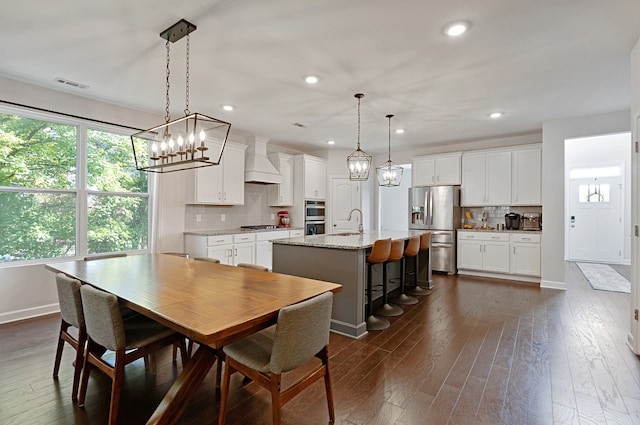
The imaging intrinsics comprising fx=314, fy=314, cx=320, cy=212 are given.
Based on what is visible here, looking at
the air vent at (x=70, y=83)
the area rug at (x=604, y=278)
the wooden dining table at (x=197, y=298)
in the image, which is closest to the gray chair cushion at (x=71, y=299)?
the wooden dining table at (x=197, y=298)

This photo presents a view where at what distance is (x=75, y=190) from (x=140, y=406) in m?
3.09

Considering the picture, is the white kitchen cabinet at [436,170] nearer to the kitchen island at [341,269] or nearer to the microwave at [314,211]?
the microwave at [314,211]

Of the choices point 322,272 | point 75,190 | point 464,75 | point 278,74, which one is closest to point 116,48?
point 278,74

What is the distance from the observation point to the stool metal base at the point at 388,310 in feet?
12.1

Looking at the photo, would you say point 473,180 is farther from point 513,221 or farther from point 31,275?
point 31,275

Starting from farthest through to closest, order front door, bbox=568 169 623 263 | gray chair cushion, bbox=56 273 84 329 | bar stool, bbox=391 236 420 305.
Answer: front door, bbox=568 169 623 263 → bar stool, bbox=391 236 420 305 → gray chair cushion, bbox=56 273 84 329

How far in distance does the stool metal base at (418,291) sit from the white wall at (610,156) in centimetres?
487

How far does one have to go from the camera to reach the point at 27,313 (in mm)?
3537

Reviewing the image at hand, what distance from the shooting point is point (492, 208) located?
6117 millimetres

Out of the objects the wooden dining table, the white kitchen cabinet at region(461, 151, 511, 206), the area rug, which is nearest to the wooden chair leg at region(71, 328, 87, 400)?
the wooden dining table

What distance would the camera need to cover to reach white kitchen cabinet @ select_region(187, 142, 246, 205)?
4.83 m

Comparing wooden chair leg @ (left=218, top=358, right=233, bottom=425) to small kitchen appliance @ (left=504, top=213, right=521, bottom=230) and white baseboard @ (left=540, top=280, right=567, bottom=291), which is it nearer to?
white baseboard @ (left=540, top=280, right=567, bottom=291)

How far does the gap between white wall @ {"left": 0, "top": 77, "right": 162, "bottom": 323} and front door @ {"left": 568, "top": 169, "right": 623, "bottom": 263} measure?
9.64 metres

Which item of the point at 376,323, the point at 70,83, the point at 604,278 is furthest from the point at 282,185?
the point at 604,278
